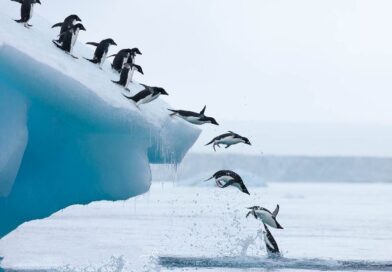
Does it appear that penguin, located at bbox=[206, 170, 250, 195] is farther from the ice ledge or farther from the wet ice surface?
the ice ledge

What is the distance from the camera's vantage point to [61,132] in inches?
469

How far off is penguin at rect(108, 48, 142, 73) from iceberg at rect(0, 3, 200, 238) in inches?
13.5

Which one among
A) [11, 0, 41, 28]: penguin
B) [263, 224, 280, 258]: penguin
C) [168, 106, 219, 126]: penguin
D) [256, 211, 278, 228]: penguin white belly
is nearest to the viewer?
[11, 0, 41, 28]: penguin

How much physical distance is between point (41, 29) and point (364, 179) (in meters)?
67.8

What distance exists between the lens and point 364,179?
259 feet

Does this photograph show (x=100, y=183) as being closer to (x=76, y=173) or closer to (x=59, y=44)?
(x=76, y=173)

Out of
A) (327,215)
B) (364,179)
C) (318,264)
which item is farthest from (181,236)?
(364,179)

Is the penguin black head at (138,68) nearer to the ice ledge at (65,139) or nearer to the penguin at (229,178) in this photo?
the ice ledge at (65,139)

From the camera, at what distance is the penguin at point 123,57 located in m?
13.7

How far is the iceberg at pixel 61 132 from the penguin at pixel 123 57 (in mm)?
342

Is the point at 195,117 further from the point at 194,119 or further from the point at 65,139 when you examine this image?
the point at 65,139

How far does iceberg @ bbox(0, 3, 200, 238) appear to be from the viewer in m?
10.7

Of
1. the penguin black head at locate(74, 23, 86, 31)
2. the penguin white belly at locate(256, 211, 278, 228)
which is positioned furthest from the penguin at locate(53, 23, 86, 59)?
the penguin white belly at locate(256, 211, 278, 228)

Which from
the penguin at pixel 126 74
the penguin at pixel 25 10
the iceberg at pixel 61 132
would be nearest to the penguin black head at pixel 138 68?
the penguin at pixel 126 74
